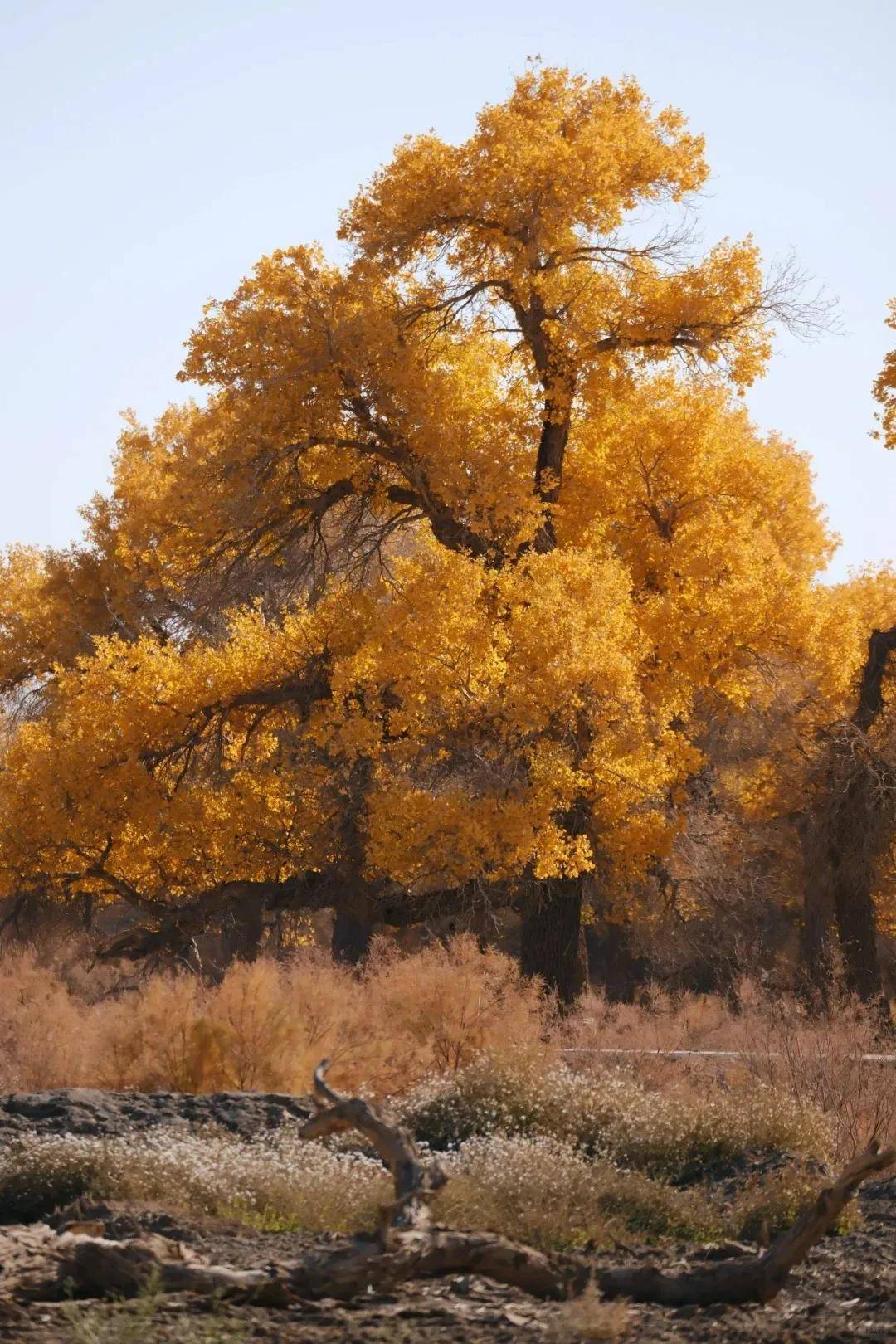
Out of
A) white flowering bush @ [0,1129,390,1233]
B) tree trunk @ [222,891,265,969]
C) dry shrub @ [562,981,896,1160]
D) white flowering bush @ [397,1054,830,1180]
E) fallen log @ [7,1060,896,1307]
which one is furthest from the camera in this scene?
tree trunk @ [222,891,265,969]

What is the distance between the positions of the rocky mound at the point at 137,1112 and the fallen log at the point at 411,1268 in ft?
11.9

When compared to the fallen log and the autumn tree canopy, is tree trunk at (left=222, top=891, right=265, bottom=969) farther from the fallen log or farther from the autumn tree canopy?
the fallen log

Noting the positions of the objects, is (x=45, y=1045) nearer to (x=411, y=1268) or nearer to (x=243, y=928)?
(x=411, y=1268)

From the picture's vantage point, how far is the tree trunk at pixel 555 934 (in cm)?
2253

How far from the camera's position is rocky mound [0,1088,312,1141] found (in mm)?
12031

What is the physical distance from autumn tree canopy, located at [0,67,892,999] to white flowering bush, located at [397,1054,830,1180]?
268 inches

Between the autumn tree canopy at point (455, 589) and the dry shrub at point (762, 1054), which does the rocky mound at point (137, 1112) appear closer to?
the dry shrub at point (762, 1054)

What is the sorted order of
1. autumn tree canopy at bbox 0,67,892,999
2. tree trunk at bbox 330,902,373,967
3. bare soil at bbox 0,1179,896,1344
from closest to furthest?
bare soil at bbox 0,1179,896,1344
autumn tree canopy at bbox 0,67,892,999
tree trunk at bbox 330,902,373,967

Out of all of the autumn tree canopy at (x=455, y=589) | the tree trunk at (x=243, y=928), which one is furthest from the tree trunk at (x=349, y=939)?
the autumn tree canopy at (x=455, y=589)

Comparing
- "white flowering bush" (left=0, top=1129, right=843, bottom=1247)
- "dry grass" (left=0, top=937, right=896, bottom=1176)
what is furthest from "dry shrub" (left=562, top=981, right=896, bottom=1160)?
"white flowering bush" (left=0, top=1129, right=843, bottom=1247)

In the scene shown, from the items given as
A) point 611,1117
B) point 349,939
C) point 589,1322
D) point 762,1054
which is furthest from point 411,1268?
point 349,939

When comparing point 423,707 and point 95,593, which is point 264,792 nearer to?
point 423,707

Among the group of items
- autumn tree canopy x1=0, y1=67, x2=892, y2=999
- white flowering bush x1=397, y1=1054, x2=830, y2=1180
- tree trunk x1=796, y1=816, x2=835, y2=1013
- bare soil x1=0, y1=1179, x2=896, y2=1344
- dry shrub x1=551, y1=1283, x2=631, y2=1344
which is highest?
autumn tree canopy x1=0, y1=67, x2=892, y2=999

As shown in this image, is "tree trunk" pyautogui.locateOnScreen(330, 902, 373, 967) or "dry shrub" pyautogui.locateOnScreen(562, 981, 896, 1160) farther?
"tree trunk" pyautogui.locateOnScreen(330, 902, 373, 967)
